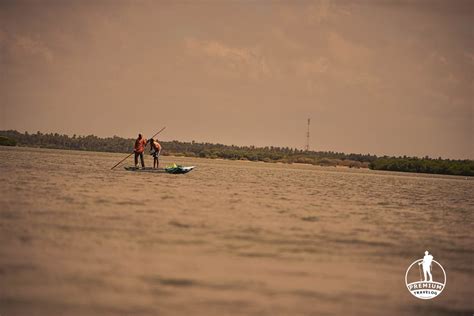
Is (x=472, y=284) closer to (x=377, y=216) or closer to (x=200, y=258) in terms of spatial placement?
(x=200, y=258)

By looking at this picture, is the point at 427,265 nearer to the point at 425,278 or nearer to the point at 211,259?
the point at 425,278

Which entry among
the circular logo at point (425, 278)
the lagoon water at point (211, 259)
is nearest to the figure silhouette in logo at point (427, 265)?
the circular logo at point (425, 278)

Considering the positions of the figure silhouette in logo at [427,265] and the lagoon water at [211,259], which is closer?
the lagoon water at [211,259]

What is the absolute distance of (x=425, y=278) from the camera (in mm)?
10000

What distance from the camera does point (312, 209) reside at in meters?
20.0

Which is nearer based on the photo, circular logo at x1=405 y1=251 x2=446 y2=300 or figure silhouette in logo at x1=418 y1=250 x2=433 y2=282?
circular logo at x1=405 y1=251 x2=446 y2=300

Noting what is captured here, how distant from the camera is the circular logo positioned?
29.8 ft

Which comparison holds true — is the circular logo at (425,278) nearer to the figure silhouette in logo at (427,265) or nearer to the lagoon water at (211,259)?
the figure silhouette in logo at (427,265)

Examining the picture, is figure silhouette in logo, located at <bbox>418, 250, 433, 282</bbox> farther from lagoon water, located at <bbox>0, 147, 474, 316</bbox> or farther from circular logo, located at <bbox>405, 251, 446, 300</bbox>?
lagoon water, located at <bbox>0, 147, 474, 316</bbox>

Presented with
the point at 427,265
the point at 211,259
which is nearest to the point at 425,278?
the point at 427,265

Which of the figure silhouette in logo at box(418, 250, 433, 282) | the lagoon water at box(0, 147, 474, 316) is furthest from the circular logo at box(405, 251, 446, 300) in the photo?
the lagoon water at box(0, 147, 474, 316)

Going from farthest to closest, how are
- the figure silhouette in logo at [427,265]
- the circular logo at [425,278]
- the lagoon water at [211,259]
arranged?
the figure silhouette in logo at [427,265], the circular logo at [425,278], the lagoon water at [211,259]

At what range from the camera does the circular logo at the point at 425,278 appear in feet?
29.8

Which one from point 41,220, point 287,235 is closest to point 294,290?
point 287,235
